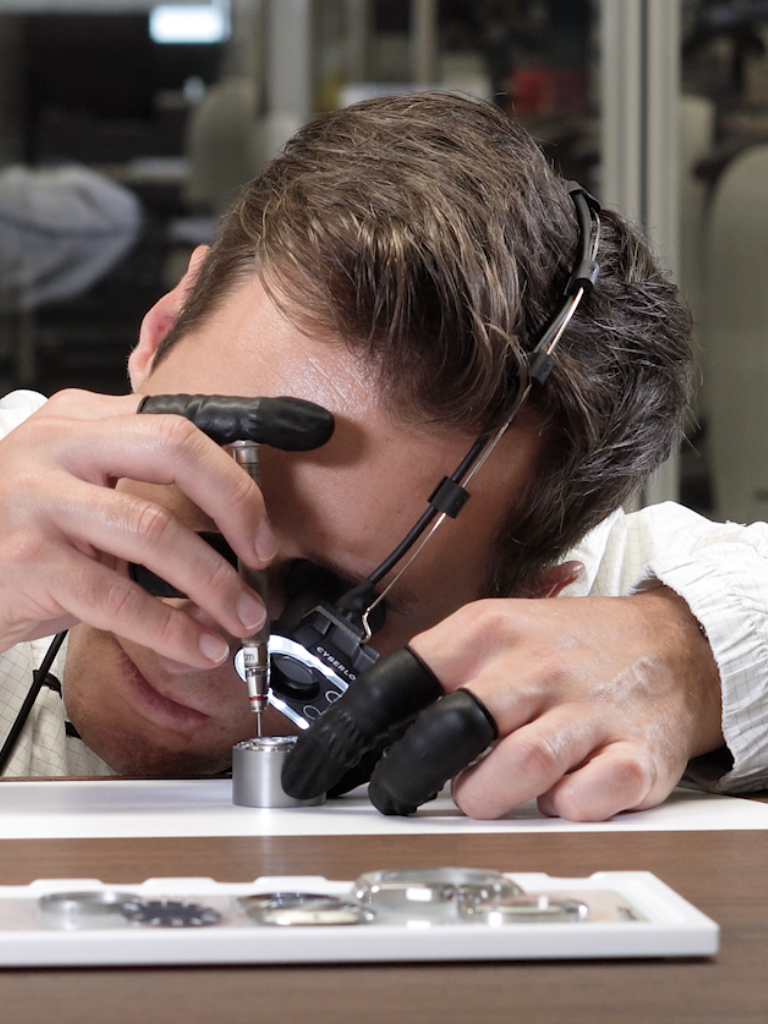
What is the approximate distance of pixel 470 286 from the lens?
A: 1.00 metres

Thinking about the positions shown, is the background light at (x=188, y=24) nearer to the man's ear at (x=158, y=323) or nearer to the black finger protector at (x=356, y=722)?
the man's ear at (x=158, y=323)

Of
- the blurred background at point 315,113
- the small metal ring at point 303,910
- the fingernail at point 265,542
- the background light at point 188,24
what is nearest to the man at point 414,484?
the fingernail at point 265,542

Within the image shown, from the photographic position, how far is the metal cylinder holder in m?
0.85

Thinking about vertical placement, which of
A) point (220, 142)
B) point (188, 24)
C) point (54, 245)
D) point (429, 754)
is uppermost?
point (188, 24)

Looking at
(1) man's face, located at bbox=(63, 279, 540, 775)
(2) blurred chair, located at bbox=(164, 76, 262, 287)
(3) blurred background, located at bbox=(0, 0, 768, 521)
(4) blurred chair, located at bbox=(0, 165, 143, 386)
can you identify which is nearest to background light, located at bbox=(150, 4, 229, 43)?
(3) blurred background, located at bbox=(0, 0, 768, 521)

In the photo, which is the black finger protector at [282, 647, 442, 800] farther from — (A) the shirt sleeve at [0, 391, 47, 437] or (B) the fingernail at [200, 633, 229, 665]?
(A) the shirt sleeve at [0, 391, 47, 437]

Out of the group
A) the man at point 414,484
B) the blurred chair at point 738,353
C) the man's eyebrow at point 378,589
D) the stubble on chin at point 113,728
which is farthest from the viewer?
the blurred chair at point 738,353

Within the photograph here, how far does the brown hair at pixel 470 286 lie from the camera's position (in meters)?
0.99

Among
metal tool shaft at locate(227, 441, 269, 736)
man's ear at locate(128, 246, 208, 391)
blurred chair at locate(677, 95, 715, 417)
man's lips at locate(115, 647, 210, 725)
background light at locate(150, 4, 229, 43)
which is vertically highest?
background light at locate(150, 4, 229, 43)

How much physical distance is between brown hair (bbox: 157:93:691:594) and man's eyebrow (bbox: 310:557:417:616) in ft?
0.42

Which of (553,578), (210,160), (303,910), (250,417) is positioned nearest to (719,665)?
(553,578)

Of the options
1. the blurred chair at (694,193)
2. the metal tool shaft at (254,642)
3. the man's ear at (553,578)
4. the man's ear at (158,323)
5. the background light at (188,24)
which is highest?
the background light at (188,24)

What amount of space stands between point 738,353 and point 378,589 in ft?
7.92

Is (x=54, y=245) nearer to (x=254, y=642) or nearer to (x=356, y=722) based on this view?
(x=254, y=642)
